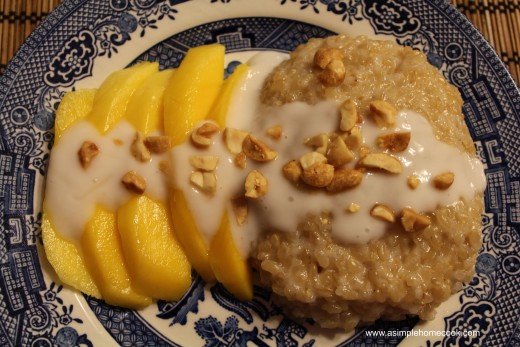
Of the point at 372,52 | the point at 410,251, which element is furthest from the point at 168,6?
the point at 410,251

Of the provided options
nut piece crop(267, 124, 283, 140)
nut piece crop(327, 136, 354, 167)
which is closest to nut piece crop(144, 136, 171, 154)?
nut piece crop(267, 124, 283, 140)

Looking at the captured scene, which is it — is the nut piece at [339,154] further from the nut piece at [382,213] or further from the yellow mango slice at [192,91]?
the yellow mango slice at [192,91]

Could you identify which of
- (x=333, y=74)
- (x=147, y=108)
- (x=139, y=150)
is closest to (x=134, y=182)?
(x=139, y=150)

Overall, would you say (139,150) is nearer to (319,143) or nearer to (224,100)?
(224,100)

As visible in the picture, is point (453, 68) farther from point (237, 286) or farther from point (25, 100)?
point (25, 100)

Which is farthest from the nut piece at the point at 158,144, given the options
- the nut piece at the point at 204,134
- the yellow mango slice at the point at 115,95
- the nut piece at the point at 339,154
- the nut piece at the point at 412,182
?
the nut piece at the point at 412,182
